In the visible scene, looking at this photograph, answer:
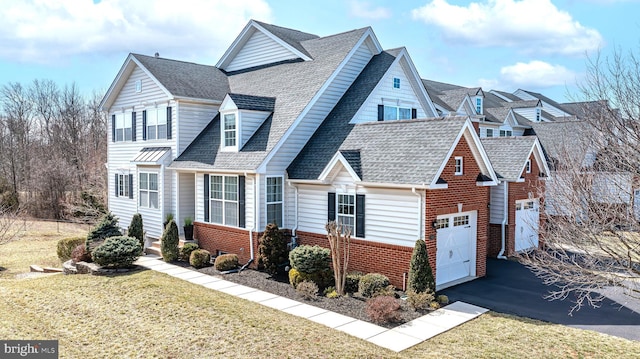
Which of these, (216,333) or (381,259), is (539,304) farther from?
(216,333)

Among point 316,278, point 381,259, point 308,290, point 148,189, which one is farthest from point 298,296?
point 148,189

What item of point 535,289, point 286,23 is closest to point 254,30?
point 286,23

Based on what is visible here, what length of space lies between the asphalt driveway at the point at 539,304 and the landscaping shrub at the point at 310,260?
380cm

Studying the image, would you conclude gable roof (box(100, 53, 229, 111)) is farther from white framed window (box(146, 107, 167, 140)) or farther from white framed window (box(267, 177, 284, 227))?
white framed window (box(267, 177, 284, 227))

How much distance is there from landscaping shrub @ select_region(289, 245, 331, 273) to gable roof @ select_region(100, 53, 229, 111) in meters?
10.0

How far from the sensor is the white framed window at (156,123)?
72.0ft

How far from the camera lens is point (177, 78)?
2236 cm

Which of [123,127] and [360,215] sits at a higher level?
[123,127]

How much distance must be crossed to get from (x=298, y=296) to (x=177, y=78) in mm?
13195

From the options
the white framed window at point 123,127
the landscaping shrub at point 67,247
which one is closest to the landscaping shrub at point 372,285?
the landscaping shrub at point 67,247

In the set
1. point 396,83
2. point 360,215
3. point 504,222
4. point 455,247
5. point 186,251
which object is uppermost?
point 396,83

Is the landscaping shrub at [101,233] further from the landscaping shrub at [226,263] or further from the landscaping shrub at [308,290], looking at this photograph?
the landscaping shrub at [308,290]

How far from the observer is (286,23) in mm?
26656

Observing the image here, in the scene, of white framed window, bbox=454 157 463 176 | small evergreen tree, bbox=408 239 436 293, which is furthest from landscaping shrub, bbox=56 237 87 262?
white framed window, bbox=454 157 463 176
